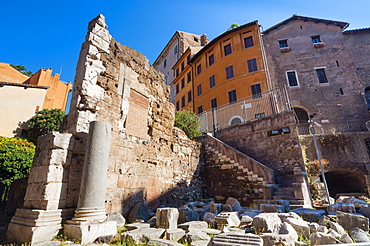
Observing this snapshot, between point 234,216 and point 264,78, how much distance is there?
15239 mm

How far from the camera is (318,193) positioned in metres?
8.97

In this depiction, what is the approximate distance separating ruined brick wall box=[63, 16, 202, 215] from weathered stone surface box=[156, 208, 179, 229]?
1.35 m

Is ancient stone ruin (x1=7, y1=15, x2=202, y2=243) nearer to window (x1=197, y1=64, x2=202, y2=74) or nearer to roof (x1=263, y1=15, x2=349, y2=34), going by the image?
window (x1=197, y1=64, x2=202, y2=74)

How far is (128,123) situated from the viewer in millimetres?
6195

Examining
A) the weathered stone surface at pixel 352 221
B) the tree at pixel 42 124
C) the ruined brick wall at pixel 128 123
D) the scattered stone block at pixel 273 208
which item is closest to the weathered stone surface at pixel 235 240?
the weathered stone surface at pixel 352 221

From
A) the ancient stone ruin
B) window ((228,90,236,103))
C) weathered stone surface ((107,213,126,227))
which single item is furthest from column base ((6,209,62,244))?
window ((228,90,236,103))

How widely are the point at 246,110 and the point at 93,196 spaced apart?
1035 centimetres

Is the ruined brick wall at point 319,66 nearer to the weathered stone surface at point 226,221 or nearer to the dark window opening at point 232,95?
the dark window opening at point 232,95

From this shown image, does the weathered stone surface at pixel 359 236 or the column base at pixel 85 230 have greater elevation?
the column base at pixel 85 230

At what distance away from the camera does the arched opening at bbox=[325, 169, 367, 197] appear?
1067 centimetres

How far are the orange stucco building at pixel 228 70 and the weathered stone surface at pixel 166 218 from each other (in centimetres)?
1277

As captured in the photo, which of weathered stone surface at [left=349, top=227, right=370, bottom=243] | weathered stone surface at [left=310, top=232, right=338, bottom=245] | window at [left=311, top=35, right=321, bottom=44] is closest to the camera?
weathered stone surface at [left=310, top=232, right=338, bottom=245]

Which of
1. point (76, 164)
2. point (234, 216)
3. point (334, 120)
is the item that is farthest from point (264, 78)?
point (76, 164)

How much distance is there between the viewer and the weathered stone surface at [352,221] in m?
4.01
